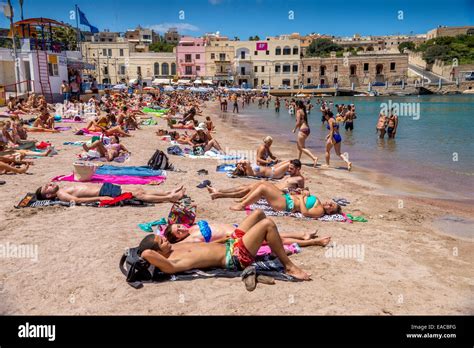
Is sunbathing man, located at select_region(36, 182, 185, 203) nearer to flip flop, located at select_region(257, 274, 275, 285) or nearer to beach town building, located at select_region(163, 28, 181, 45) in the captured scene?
flip flop, located at select_region(257, 274, 275, 285)

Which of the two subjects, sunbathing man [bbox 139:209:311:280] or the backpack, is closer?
sunbathing man [bbox 139:209:311:280]

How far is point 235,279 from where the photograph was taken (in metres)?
3.83

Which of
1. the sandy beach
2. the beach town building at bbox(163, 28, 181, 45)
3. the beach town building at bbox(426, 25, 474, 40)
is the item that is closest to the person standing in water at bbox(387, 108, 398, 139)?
the sandy beach

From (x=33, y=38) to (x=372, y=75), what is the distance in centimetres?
6152

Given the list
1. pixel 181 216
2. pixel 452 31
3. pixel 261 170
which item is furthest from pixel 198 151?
pixel 452 31

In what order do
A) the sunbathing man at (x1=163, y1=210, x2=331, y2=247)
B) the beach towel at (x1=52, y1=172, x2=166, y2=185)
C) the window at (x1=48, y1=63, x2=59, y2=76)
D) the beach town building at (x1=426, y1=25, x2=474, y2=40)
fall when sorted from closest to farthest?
the sunbathing man at (x1=163, y1=210, x2=331, y2=247) → the beach towel at (x1=52, y1=172, x2=166, y2=185) → the window at (x1=48, y1=63, x2=59, y2=76) → the beach town building at (x1=426, y1=25, x2=474, y2=40)

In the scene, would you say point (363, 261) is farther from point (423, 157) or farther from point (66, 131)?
point (66, 131)

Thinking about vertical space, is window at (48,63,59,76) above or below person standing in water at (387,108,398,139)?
above

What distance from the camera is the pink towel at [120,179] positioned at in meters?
7.09

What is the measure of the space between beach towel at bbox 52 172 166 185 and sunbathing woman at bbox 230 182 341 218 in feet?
7.35

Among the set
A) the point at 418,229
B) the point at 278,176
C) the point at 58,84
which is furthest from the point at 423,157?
the point at 58,84

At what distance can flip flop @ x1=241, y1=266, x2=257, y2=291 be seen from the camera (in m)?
3.62

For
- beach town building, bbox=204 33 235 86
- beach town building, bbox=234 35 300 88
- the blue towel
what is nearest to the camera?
the blue towel

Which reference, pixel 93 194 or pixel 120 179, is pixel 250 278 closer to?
pixel 93 194
